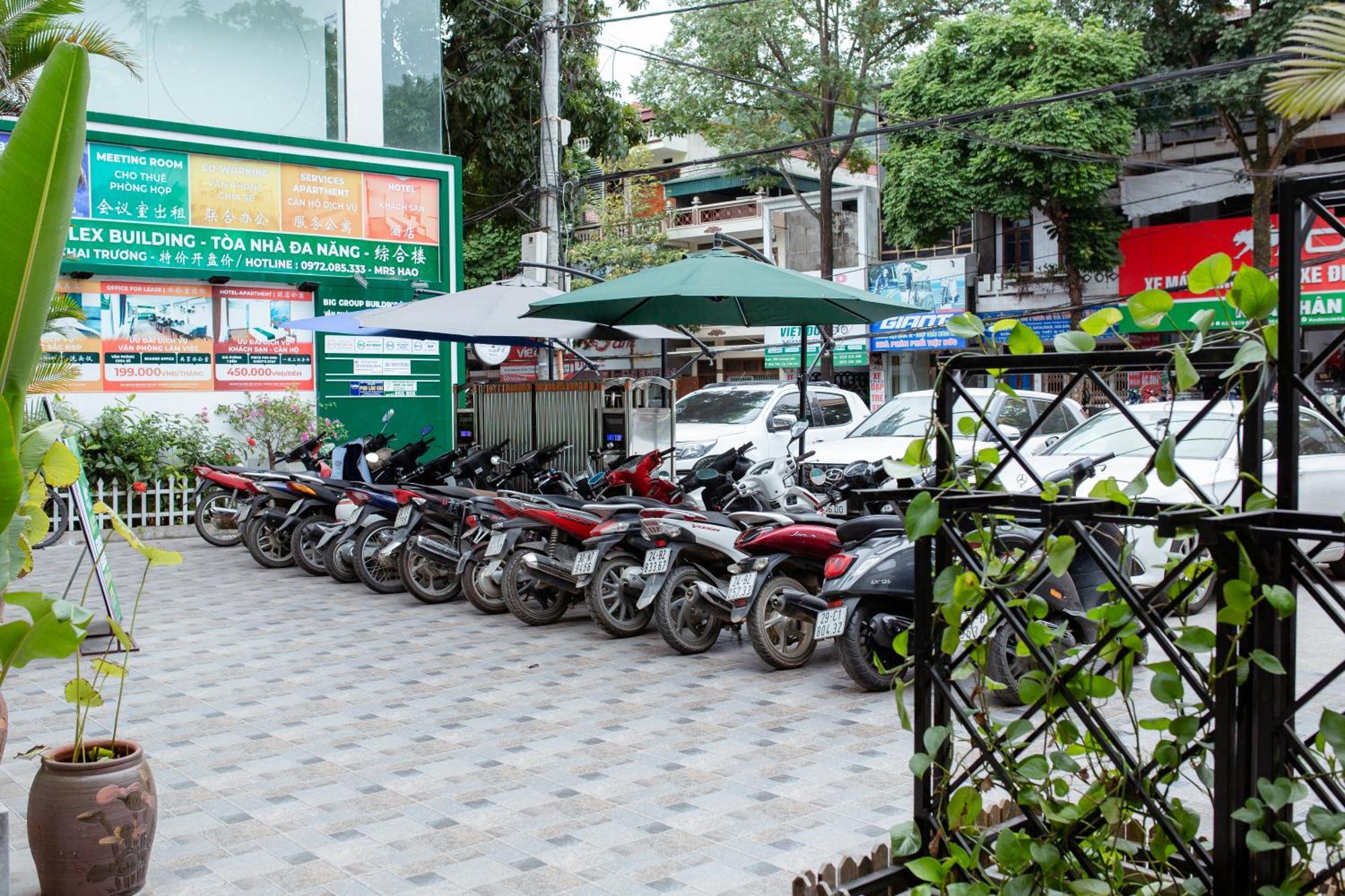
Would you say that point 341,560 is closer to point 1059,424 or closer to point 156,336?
point 156,336

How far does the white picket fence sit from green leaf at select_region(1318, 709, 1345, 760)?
12.6m

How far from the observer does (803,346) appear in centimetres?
1070

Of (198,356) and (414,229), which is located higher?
(414,229)

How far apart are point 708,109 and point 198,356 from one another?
17314 mm

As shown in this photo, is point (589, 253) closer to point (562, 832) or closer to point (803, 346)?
point (803, 346)

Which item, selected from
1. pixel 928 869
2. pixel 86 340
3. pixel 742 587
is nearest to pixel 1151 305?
pixel 928 869

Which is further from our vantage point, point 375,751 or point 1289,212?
point 375,751

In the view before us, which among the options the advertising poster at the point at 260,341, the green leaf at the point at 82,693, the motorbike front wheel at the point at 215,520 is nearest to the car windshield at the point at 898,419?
the motorbike front wheel at the point at 215,520

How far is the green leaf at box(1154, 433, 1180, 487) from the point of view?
2.12m

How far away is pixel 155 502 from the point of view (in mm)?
13375

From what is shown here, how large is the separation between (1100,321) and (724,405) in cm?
1193

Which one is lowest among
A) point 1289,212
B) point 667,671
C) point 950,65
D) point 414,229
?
point 667,671

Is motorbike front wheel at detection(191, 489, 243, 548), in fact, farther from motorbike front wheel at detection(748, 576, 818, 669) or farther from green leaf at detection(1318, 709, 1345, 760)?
green leaf at detection(1318, 709, 1345, 760)

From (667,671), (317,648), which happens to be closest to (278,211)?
(317,648)
